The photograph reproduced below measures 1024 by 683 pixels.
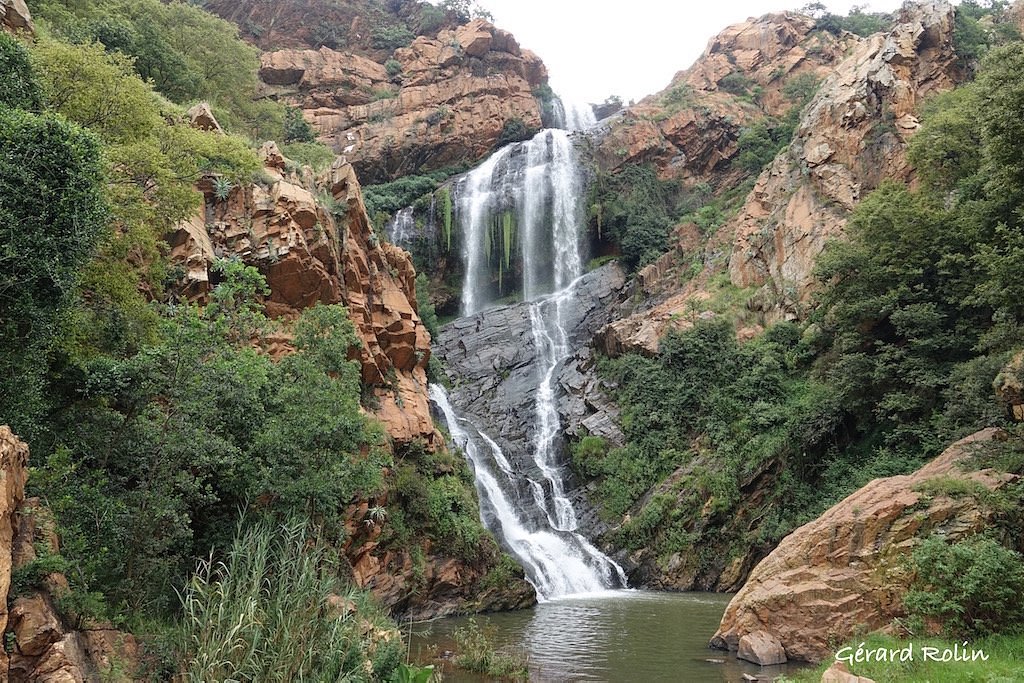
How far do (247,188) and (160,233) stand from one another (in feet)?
13.4

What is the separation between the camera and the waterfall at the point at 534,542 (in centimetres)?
2080

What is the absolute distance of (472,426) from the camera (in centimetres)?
2819

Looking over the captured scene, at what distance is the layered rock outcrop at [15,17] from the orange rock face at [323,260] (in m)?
4.78

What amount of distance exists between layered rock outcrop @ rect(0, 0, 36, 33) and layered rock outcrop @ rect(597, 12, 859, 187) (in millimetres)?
32825

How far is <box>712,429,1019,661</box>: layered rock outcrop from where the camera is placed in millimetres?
10891

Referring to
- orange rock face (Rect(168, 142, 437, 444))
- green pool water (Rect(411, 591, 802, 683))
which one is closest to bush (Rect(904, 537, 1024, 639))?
green pool water (Rect(411, 591, 802, 683))

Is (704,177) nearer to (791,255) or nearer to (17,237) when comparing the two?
(791,255)

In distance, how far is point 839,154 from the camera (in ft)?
102

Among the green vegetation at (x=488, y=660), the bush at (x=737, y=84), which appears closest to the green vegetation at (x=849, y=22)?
the bush at (x=737, y=84)

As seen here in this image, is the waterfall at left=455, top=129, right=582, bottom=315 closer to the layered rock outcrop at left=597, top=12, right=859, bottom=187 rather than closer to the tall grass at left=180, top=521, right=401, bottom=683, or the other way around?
the layered rock outcrop at left=597, top=12, right=859, bottom=187

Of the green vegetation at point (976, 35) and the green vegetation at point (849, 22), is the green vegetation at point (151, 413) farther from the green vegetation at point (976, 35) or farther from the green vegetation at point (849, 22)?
the green vegetation at point (849, 22)

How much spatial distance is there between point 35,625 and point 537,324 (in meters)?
30.0

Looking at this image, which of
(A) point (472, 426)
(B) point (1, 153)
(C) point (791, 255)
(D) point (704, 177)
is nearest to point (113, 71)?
(B) point (1, 153)

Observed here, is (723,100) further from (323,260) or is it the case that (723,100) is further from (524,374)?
(323,260)
